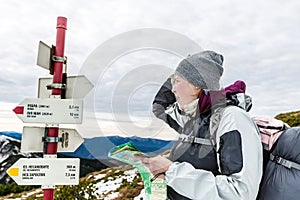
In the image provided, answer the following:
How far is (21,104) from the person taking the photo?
243cm

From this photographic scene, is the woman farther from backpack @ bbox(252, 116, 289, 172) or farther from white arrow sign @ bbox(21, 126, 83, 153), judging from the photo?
white arrow sign @ bbox(21, 126, 83, 153)

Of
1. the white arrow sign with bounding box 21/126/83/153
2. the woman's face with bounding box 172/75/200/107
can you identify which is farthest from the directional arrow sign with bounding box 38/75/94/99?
the woman's face with bounding box 172/75/200/107

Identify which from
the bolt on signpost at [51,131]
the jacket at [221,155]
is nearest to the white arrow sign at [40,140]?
the bolt on signpost at [51,131]

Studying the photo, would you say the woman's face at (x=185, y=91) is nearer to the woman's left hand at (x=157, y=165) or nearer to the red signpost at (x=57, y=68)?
the woman's left hand at (x=157, y=165)

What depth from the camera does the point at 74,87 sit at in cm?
252

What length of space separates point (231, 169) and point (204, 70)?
1.52ft

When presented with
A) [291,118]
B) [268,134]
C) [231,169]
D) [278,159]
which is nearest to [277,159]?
[278,159]

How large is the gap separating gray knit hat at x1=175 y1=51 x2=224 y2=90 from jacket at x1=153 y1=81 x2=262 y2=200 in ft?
0.17

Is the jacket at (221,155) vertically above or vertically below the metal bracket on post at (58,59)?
below

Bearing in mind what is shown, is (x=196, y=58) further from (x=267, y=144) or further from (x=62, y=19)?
(x=62, y=19)

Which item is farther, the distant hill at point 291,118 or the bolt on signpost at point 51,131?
Result: the distant hill at point 291,118

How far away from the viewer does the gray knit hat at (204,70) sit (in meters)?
1.58

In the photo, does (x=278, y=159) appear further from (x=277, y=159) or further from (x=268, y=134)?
(x=268, y=134)

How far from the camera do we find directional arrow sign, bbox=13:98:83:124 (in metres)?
2.43
